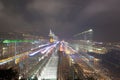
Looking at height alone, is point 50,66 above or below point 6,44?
below

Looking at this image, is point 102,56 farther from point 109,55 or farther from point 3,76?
point 3,76

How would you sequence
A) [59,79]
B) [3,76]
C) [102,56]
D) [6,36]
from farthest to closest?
[6,36], [102,56], [59,79], [3,76]

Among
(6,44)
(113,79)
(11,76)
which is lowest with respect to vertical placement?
(113,79)

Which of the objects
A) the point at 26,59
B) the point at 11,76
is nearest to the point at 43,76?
the point at 11,76

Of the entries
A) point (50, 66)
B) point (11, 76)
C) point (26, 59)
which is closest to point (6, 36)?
point (26, 59)

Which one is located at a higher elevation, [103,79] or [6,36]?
[6,36]

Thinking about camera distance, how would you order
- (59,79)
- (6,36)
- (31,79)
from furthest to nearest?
1. (6,36)
2. (59,79)
3. (31,79)

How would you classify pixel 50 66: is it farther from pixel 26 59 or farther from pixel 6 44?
pixel 6 44

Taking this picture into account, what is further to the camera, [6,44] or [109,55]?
[109,55]

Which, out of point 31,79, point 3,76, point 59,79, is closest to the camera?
point 3,76
